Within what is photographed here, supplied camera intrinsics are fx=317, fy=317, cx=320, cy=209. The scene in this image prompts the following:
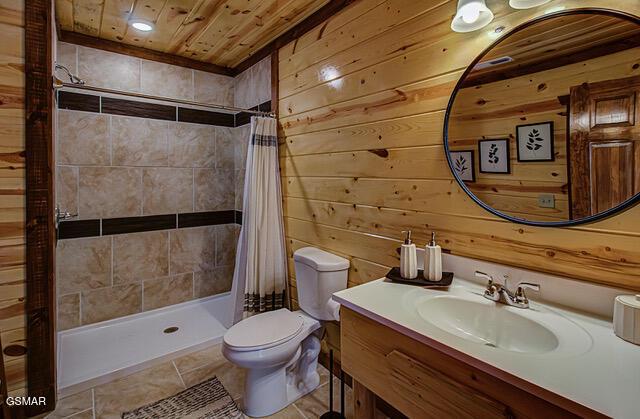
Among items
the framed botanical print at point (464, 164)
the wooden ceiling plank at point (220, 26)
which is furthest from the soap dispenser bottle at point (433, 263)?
the wooden ceiling plank at point (220, 26)

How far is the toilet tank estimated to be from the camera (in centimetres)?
184

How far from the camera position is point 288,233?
8.11ft

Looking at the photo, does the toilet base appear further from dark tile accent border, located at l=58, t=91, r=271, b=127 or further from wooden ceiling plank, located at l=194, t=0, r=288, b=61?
wooden ceiling plank, located at l=194, t=0, r=288, b=61

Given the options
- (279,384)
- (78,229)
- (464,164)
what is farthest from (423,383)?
(78,229)

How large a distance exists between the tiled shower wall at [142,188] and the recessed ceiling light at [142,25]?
45 centimetres

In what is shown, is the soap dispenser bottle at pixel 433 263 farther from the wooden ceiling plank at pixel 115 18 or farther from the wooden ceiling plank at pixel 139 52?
the wooden ceiling plank at pixel 139 52

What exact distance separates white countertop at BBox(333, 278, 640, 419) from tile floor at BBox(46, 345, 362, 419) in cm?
102

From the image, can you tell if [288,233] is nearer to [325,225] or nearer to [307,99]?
[325,225]

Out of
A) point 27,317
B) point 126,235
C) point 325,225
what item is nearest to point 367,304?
point 325,225

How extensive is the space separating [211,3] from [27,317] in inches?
80.5

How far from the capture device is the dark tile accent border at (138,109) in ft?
8.55

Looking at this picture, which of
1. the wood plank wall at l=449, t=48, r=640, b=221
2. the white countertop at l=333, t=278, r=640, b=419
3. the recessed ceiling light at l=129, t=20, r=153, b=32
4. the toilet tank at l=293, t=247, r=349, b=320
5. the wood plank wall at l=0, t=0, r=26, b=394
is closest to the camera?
the white countertop at l=333, t=278, r=640, b=419

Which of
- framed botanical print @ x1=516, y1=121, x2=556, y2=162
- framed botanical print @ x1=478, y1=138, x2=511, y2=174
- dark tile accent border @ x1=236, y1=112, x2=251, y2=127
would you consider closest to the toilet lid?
framed botanical print @ x1=478, y1=138, x2=511, y2=174

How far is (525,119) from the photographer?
45.9 inches
